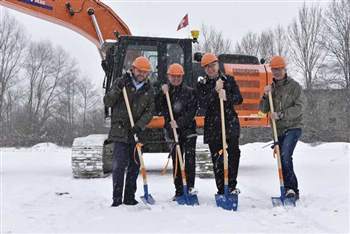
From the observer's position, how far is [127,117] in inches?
224

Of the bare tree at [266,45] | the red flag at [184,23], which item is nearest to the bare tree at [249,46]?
the bare tree at [266,45]

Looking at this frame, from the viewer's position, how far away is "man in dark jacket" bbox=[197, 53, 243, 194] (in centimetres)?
575

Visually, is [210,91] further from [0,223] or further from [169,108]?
[0,223]

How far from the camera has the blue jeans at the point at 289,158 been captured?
5.79 metres

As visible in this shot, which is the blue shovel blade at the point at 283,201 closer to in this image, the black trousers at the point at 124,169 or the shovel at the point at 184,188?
the shovel at the point at 184,188

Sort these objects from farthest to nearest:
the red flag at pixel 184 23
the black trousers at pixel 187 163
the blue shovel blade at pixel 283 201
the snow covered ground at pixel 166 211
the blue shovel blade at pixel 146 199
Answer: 1. the red flag at pixel 184 23
2. the black trousers at pixel 187 163
3. the blue shovel blade at pixel 146 199
4. the blue shovel blade at pixel 283 201
5. the snow covered ground at pixel 166 211

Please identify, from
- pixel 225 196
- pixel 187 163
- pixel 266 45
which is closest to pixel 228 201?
pixel 225 196

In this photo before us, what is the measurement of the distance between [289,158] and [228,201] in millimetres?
1040

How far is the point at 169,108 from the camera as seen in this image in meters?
5.91

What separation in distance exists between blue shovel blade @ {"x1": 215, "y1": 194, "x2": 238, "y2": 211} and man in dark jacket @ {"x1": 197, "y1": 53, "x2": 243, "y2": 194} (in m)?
0.23

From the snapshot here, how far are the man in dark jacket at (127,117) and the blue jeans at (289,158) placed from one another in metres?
1.74

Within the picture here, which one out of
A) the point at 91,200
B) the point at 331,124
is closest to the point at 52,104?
the point at 331,124

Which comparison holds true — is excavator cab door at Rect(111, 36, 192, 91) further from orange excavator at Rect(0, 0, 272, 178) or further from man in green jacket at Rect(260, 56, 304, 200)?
man in green jacket at Rect(260, 56, 304, 200)

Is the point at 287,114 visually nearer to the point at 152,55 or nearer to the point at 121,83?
the point at 121,83
